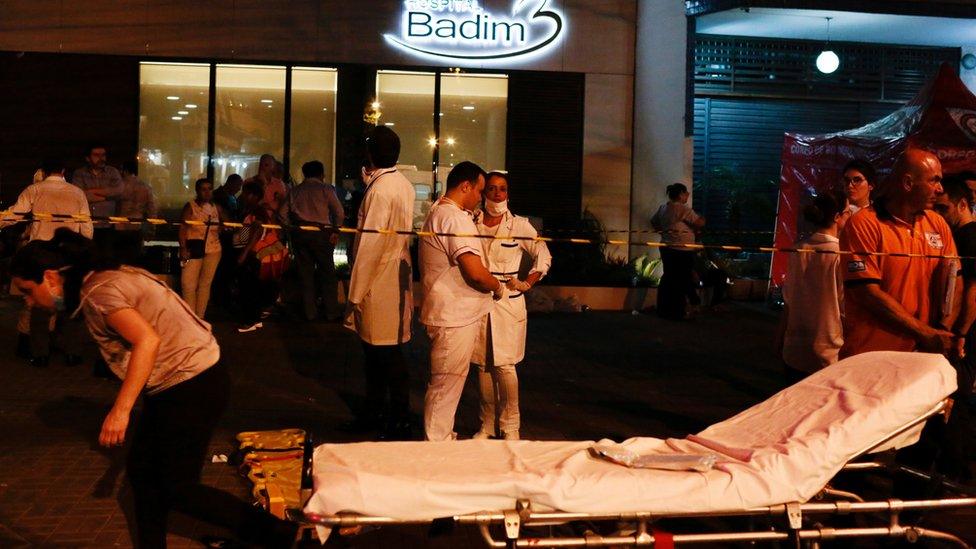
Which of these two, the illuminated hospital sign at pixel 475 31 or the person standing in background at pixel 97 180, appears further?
the illuminated hospital sign at pixel 475 31

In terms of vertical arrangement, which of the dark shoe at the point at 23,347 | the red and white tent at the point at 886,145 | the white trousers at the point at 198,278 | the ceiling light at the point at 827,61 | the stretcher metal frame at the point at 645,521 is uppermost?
the ceiling light at the point at 827,61

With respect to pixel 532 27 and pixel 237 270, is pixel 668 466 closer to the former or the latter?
pixel 237 270

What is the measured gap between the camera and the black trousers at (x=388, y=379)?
773 cm

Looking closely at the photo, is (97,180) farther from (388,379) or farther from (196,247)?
(388,379)

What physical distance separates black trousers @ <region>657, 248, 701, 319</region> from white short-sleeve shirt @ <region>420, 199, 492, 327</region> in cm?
797

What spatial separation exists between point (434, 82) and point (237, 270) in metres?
6.31

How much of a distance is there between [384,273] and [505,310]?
88cm

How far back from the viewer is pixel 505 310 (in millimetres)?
7535

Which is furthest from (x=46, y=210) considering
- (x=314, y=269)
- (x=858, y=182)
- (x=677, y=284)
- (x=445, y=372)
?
(x=677, y=284)

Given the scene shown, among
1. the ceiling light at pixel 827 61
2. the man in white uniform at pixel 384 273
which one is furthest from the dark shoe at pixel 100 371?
the ceiling light at pixel 827 61

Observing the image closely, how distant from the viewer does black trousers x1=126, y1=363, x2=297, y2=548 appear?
498 centimetres

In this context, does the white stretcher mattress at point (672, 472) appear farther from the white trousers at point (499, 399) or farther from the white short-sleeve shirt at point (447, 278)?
the white trousers at point (499, 399)

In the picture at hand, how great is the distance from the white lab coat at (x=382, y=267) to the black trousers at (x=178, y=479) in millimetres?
2585

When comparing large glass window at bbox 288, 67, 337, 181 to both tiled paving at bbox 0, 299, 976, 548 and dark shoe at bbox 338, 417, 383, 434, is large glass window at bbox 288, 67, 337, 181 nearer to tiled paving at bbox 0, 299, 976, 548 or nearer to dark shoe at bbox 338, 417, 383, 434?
tiled paving at bbox 0, 299, 976, 548
